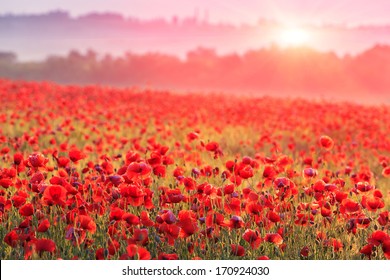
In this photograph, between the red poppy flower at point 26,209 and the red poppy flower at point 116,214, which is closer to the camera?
the red poppy flower at point 116,214

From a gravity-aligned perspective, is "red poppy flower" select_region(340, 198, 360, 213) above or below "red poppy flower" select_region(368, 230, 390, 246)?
above

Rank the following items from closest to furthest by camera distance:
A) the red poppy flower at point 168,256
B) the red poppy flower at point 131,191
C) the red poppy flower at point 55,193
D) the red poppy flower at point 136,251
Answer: the red poppy flower at point 136,251, the red poppy flower at point 168,256, the red poppy flower at point 55,193, the red poppy flower at point 131,191

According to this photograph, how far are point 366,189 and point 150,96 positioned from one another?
40.7 feet

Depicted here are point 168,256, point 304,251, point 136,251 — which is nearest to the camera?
point 136,251

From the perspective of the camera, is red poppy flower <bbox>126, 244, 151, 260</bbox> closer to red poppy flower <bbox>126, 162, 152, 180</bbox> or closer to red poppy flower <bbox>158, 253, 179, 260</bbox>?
red poppy flower <bbox>158, 253, 179, 260</bbox>

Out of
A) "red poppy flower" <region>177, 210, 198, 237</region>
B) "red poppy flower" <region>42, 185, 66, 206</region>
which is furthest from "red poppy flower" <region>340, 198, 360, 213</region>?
"red poppy flower" <region>42, 185, 66, 206</region>

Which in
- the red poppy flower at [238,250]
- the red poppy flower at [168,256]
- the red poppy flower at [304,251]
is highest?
the red poppy flower at [168,256]

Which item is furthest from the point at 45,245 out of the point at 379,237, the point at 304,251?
the point at 379,237

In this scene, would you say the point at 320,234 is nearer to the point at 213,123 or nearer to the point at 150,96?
the point at 213,123

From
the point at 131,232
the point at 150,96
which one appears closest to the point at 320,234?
the point at 131,232

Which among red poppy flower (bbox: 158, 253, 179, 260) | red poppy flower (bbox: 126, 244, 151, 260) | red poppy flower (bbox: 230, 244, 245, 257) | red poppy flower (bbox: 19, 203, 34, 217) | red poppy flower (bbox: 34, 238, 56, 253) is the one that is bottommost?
red poppy flower (bbox: 230, 244, 245, 257)

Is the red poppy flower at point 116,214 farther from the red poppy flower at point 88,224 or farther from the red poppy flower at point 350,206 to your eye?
the red poppy flower at point 350,206

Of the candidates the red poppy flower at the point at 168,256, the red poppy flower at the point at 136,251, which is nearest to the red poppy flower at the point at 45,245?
→ the red poppy flower at the point at 136,251

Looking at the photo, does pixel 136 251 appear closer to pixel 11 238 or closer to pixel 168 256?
pixel 168 256
